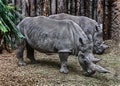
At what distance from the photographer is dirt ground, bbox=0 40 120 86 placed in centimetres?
409

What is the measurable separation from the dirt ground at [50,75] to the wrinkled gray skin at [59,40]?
146mm

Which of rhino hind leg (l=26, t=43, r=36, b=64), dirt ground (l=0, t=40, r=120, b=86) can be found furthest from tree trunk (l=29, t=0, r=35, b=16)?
rhino hind leg (l=26, t=43, r=36, b=64)

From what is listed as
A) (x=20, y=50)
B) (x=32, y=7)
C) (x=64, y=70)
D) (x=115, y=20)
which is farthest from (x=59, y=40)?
(x=115, y=20)

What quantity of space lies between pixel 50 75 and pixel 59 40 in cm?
53

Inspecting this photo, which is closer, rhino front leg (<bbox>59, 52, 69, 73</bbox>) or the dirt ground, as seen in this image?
the dirt ground

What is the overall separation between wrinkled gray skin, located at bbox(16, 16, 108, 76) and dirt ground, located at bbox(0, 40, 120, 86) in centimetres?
15

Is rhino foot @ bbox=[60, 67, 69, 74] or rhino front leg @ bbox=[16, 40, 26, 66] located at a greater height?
rhino front leg @ bbox=[16, 40, 26, 66]

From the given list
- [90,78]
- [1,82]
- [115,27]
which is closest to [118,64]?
[90,78]

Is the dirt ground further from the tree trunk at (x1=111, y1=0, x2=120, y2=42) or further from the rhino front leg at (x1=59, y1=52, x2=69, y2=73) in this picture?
the tree trunk at (x1=111, y1=0, x2=120, y2=42)

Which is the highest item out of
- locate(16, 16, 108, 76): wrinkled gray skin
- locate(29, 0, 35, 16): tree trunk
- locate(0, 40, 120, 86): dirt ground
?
locate(29, 0, 35, 16): tree trunk

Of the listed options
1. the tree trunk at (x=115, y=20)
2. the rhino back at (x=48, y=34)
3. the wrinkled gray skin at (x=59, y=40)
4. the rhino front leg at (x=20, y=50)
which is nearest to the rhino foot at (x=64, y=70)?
the wrinkled gray skin at (x=59, y=40)

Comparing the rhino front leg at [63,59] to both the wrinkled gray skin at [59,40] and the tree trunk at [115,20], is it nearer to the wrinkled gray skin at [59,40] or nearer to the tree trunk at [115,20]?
the wrinkled gray skin at [59,40]

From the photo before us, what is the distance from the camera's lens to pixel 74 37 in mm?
4508

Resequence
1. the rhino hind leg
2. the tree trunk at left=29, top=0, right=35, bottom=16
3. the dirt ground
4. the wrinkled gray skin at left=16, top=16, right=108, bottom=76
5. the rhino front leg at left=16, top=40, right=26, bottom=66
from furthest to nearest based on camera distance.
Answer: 1. the tree trunk at left=29, top=0, right=35, bottom=16
2. the rhino hind leg
3. the rhino front leg at left=16, top=40, right=26, bottom=66
4. the wrinkled gray skin at left=16, top=16, right=108, bottom=76
5. the dirt ground
